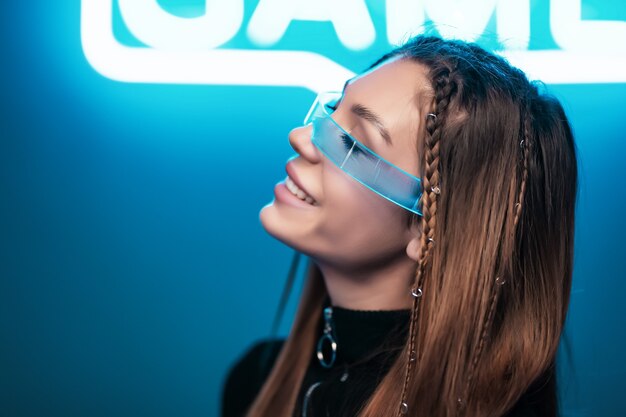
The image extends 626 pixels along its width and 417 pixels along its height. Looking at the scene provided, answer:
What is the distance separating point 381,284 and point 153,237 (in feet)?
2.99

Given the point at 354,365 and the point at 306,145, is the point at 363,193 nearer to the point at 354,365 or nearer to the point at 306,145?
the point at 306,145

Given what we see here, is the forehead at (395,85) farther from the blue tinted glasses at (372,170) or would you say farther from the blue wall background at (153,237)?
the blue wall background at (153,237)

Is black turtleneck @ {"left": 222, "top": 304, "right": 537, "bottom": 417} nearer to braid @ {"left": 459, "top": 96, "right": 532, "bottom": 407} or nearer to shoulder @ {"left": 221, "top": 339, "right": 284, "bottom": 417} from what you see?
→ braid @ {"left": 459, "top": 96, "right": 532, "bottom": 407}

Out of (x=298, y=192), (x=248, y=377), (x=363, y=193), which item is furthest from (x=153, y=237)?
(x=363, y=193)

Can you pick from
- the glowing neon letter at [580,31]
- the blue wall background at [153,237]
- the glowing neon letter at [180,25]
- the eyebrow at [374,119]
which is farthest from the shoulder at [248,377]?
the glowing neon letter at [580,31]

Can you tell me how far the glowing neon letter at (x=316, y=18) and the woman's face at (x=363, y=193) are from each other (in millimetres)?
623

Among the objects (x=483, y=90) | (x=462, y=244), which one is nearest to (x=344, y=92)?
(x=483, y=90)

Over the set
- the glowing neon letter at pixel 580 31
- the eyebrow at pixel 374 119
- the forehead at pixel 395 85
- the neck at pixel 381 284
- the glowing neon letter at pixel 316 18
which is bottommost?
the neck at pixel 381 284

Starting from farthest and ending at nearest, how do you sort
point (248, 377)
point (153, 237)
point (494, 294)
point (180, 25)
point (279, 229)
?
point (153, 237) → point (180, 25) → point (248, 377) → point (279, 229) → point (494, 294)

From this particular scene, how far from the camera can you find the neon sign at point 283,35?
5.82ft

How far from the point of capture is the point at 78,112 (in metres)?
1.90

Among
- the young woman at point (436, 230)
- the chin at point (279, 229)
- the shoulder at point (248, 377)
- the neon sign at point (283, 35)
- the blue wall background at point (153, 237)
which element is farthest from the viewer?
the blue wall background at point (153, 237)

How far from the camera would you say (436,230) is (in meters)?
1.11

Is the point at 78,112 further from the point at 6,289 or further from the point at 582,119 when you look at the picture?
the point at 582,119
